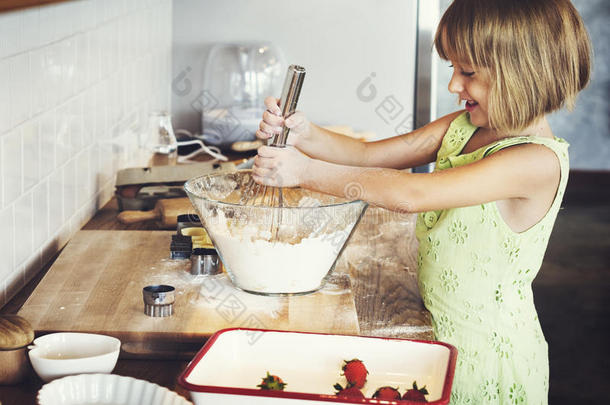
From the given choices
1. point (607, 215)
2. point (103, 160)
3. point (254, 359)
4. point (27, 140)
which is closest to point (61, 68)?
point (27, 140)

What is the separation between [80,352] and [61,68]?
0.67 meters

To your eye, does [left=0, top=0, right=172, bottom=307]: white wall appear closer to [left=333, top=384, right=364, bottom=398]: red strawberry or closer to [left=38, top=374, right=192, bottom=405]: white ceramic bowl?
[left=38, top=374, right=192, bottom=405]: white ceramic bowl

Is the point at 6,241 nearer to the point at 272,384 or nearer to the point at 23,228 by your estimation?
the point at 23,228

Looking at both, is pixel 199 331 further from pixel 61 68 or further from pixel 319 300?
pixel 61 68

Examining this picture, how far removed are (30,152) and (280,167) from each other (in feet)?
1.47

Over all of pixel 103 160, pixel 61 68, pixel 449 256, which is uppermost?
pixel 61 68

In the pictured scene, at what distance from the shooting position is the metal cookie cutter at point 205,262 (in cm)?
133

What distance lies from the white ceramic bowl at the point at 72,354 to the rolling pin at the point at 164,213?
2.23 ft

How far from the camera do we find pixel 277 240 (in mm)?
1234

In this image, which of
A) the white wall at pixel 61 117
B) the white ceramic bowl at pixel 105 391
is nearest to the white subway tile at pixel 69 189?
the white wall at pixel 61 117

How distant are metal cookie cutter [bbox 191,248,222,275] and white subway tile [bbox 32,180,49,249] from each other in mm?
285

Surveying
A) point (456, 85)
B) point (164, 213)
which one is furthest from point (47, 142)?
point (456, 85)

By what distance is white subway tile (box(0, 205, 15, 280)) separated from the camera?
3.94 feet

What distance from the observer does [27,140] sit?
4.23 feet
